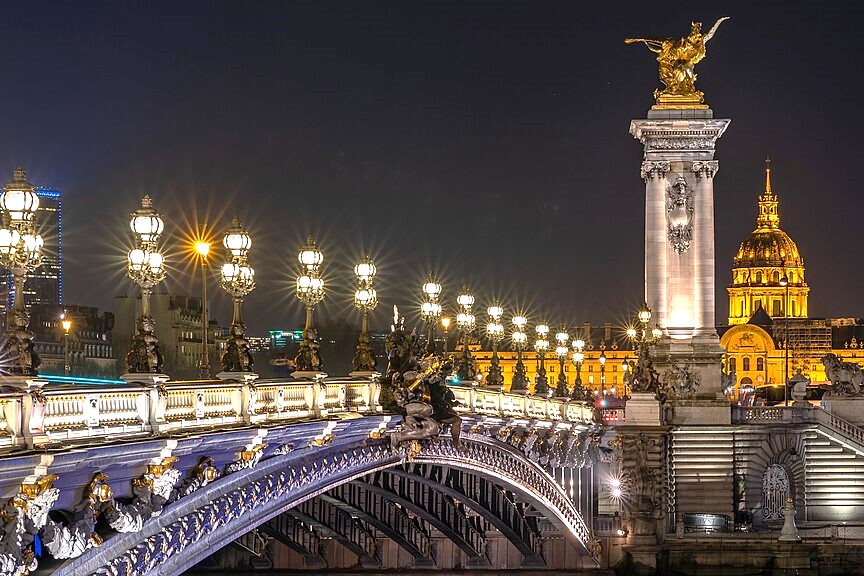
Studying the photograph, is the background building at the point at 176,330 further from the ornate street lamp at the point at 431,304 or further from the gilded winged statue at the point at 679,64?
the gilded winged statue at the point at 679,64

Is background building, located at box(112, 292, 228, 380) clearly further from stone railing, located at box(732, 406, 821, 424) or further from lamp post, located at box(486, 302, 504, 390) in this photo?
stone railing, located at box(732, 406, 821, 424)

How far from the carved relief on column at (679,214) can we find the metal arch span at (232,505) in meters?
45.3

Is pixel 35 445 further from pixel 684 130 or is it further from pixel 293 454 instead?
pixel 684 130

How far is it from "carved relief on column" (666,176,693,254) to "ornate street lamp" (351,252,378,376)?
1961 inches

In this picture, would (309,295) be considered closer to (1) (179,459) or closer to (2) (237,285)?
(2) (237,285)

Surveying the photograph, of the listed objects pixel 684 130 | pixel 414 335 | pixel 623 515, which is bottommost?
pixel 623 515

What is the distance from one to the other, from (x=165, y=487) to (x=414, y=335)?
14.3 meters

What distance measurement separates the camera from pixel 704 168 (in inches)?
3494

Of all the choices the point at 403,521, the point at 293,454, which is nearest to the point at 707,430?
the point at 403,521

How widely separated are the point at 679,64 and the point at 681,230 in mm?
7980

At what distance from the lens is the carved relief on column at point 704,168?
8862 cm

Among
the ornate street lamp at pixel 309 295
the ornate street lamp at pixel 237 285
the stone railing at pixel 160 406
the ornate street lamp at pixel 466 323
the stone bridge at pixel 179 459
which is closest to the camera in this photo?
the stone bridge at pixel 179 459

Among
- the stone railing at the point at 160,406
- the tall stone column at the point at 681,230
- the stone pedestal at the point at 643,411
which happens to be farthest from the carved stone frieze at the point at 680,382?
the stone railing at the point at 160,406

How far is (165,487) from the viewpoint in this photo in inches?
1011
